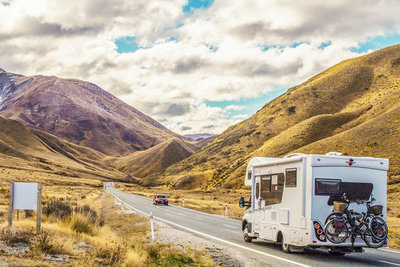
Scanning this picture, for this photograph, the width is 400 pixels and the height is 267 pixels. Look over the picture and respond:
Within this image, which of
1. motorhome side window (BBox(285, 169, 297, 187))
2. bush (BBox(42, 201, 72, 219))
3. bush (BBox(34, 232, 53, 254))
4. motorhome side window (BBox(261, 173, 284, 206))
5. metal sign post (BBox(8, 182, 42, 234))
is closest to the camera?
bush (BBox(34, 232, 53, 254))

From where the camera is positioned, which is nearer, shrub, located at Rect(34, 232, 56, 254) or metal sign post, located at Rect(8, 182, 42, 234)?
shrub, located at Rect(34, 232, 56, 254)

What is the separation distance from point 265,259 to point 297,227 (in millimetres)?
1463

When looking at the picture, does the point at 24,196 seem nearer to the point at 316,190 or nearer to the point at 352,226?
the point at 316,190

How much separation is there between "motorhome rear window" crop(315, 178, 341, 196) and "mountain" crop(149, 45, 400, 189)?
47.6 metres

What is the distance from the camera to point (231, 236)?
61.3 feet

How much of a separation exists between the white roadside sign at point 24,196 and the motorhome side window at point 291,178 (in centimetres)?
793

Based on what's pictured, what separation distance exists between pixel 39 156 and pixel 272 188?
471 ft

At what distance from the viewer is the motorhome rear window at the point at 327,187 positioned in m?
12.3

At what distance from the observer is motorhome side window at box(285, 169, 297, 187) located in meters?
13.0

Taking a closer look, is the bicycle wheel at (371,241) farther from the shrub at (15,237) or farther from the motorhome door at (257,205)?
the shrub at (15,237)

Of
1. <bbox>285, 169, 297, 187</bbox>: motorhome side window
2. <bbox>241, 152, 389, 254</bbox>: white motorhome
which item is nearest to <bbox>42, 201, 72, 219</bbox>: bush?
<bbox>241, 152, 389, 254</bbox>: white motorhome

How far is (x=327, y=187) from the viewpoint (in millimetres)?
12352

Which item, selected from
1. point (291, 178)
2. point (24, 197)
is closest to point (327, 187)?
point (291, 178)

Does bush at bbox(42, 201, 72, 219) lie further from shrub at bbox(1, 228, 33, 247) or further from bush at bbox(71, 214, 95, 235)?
shrub at bbox(1, 228, 33, 247)
